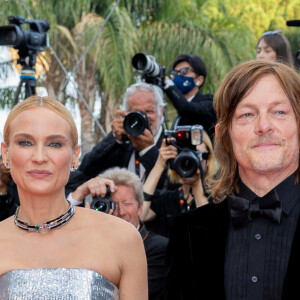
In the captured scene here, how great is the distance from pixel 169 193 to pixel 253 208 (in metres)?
2.06

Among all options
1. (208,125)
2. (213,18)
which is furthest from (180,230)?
(213,18)

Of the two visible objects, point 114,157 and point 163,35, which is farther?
point 163,35

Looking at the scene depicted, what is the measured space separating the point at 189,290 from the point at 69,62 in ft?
42.9

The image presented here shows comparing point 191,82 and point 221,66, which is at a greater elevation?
point 191,82

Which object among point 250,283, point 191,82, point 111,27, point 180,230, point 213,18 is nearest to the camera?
point 250,283

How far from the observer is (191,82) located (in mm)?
5332

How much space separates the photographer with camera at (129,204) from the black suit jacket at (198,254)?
3.93ft

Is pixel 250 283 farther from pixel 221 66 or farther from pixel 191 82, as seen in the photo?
pixel 221 66

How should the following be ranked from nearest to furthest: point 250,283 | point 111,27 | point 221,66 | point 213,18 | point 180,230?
point 250,283 < point 180,230 < point 111,27 < point 221,66 < point 213,18

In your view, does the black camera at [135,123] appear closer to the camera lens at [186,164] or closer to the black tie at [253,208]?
the camera lens at [186,164]

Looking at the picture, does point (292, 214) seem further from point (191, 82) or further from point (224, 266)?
point (191, 82)

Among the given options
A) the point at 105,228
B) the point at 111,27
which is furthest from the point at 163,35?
the point at 105,228

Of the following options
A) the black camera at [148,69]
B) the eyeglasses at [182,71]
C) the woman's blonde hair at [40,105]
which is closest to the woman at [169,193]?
the black camera at [148,69]

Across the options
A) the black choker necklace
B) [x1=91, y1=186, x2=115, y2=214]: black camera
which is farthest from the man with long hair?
[x1=91, y1=186, x2=115, y2=214]: black camera
